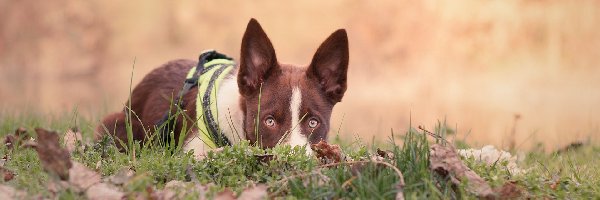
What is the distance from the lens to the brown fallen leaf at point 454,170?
4.68 metres

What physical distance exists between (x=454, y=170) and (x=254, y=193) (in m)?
1.07

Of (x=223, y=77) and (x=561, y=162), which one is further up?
(x=223, y=77)

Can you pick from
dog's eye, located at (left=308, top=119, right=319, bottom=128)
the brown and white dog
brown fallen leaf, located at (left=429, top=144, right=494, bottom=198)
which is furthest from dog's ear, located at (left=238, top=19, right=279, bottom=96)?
brown fallen leaf, located at (left=429, top=144, right=494, bottom=198)

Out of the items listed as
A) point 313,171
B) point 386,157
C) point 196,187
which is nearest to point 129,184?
point 196,187

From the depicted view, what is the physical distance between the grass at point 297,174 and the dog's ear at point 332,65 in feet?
2.46

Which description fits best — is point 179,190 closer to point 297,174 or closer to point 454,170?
point 297,174

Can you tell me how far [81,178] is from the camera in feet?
15.0

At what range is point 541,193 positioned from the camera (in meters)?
4.96

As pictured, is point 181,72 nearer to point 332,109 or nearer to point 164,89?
point 164,89

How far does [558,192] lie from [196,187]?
200cm

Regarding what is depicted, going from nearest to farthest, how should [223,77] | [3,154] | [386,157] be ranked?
[386,157], [3,154], [223,77]

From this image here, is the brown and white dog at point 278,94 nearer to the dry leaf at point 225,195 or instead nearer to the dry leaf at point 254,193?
the dry leaf at point 254,193

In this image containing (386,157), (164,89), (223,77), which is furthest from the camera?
(164,89)

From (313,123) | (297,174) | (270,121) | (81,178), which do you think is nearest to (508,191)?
(297,174)
